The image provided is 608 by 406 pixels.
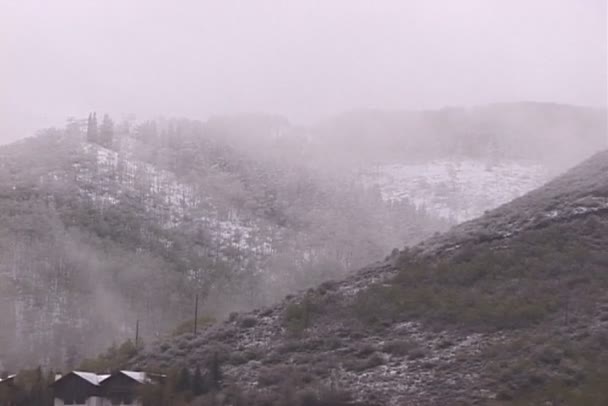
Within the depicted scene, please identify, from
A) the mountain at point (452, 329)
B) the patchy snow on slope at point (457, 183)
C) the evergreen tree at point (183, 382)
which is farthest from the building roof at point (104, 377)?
the patchy snow on slope at point (457, 183)

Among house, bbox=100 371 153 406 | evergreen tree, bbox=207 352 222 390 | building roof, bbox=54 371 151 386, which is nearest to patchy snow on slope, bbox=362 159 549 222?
evergreen tree, bbox=207 352 222 390

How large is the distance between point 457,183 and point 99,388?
137 meters

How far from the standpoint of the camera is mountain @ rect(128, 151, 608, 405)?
3588 centimetres

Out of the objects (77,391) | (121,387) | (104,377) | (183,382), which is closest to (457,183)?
(104,377)

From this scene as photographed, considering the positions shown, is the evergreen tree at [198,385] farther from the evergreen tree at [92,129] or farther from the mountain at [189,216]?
the evergreen tree at [92,129]

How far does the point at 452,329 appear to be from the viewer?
140ft

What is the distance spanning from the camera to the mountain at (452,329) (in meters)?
35.9

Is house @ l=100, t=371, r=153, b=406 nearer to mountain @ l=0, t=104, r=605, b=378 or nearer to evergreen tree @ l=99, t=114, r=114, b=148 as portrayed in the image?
mountain @ l=0, t=104, r=605, b=378

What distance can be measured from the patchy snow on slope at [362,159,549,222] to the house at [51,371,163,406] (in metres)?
108

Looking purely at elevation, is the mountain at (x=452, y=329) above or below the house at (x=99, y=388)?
above

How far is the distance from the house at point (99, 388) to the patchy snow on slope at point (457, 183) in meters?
108

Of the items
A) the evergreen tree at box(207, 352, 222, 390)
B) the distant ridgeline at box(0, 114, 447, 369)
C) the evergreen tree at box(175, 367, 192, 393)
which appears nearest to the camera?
the evergreen tree at box(175, 367, 192, 393)

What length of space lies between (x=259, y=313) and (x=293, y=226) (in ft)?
321

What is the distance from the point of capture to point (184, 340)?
52.2 m
